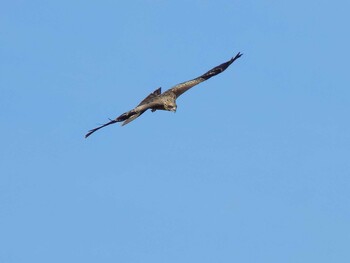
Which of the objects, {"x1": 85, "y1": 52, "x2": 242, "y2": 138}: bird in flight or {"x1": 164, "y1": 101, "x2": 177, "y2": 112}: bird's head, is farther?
{"x1": 164, "y1": 101, "x2": 177, "y2": 112}: bird's head

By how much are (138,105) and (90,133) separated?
410 inches

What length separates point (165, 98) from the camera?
74.0 metres

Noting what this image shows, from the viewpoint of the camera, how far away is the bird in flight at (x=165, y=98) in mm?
68000

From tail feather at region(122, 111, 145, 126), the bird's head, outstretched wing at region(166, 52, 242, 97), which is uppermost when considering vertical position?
outstretched wing at region(166, 52, 242, 97)

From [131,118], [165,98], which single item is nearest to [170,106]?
[165,98]

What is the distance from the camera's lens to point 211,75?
7844 cm

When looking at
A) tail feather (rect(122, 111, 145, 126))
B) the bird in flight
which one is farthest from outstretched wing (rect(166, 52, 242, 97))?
tail feather (rect(122, 111, 145, 126))

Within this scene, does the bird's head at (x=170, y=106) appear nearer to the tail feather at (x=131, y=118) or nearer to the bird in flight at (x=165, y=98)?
the bird in flight at (x=165, y=98)

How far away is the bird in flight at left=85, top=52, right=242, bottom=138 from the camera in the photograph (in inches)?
2677

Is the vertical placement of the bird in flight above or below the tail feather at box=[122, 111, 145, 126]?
above

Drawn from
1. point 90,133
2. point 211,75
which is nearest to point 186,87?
point 211,75

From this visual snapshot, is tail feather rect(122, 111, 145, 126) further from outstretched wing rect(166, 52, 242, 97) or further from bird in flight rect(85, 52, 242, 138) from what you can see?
outstretched wing rect(166, 52, 242, 97)

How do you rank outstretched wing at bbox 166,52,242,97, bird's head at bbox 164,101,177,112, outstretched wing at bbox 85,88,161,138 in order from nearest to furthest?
outstretched wing at bbox 85,88,161,138 → bird's head at bbox 164,101,177,112 → outstretched wing at bbox 166,52,242,97

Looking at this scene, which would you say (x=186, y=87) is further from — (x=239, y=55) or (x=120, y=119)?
(x=120, y=119)
